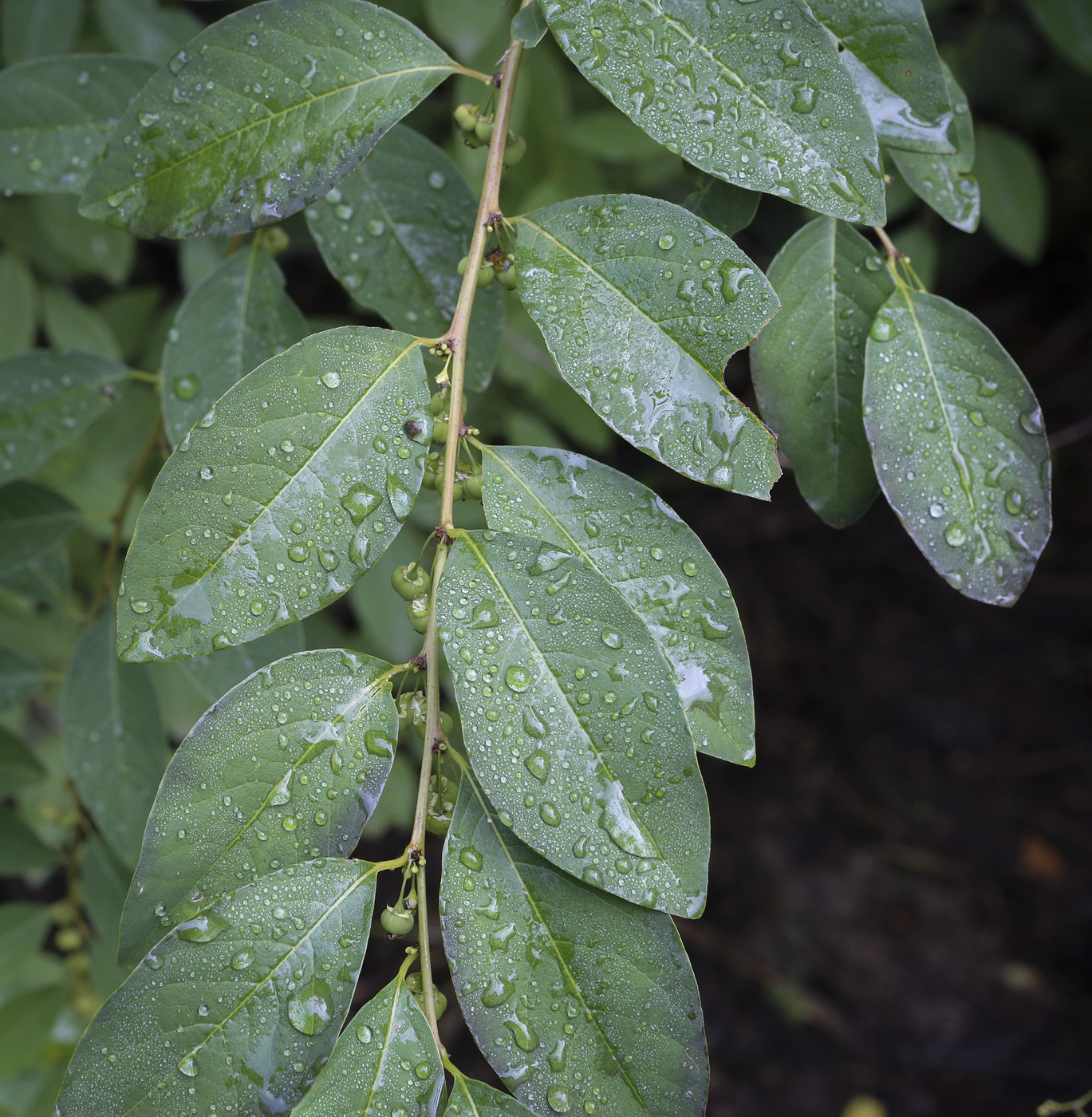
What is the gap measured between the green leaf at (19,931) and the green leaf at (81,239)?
1.15 metres

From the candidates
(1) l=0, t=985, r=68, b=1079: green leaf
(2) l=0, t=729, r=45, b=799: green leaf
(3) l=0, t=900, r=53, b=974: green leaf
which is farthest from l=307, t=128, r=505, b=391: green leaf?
(1) l=0, t=985, r=68, b=1079: green leaf

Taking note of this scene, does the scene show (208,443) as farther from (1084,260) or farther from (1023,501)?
(1084,260)

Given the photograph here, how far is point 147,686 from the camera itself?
3.66 feet

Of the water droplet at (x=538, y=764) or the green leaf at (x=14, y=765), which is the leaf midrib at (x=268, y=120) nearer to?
the water droplet at (x=538, y=764)

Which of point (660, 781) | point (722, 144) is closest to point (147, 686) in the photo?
point (660, 781)

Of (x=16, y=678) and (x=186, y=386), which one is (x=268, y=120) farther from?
(x=16, y=678)

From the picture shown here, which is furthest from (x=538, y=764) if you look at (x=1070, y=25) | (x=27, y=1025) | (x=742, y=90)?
(x=1070, y=25)

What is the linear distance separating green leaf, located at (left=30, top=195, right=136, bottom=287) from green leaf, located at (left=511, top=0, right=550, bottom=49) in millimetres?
1124

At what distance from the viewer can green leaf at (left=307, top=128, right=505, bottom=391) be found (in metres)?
0.93

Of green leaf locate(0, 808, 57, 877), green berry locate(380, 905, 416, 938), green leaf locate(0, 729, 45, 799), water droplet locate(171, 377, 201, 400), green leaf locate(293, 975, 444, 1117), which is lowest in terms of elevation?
green leaf locate(0, 808, 57, 877)

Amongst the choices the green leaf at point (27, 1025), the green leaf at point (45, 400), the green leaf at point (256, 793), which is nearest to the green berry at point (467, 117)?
the green leaf at point (256, 793)

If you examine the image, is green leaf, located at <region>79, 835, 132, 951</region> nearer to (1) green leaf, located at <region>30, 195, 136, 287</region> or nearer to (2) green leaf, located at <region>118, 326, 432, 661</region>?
(2) green leaf, located at <region>118, 326, 432, 661</region>

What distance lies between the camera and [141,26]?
54.7 inches

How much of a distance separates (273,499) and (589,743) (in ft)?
0.97
